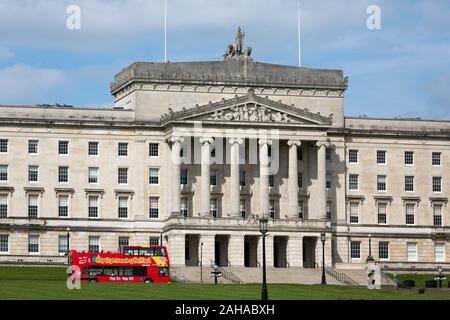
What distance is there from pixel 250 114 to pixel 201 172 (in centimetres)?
788

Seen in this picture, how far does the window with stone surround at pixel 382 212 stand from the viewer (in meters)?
158

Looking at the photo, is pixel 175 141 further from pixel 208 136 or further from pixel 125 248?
pixel 125 248

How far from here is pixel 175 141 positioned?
148 m

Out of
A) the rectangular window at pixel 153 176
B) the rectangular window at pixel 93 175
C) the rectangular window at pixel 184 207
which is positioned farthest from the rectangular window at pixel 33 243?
the rectangular window at pixel 184 207

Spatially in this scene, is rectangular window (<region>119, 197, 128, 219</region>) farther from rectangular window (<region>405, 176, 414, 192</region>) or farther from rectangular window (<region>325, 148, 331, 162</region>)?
rectangular window (<region>405, 176, 414, 192</region>)

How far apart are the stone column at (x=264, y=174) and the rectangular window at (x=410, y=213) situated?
17.8 metres

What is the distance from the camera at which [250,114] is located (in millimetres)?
150000

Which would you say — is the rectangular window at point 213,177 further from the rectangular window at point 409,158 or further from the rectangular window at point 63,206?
the rectangular window at point 409,158

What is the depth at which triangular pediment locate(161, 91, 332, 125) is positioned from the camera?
147875 millimetres

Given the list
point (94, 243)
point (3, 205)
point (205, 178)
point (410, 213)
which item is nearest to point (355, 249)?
point (410, 213)

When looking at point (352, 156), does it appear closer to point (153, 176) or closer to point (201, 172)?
point (201, 172)

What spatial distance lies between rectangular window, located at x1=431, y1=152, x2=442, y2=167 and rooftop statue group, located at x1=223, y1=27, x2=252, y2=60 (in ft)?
77.7

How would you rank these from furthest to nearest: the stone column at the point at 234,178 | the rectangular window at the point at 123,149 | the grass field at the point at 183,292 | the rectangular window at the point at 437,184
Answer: the rectangular window at the point at 437,184, the rectangular window at the point at 123,149, the stone column at the point at 234,178, the grass field at the point at 183,292

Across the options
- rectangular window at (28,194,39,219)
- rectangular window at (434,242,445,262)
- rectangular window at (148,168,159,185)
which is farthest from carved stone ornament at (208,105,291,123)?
rectangular window at (434,242,445,262)
